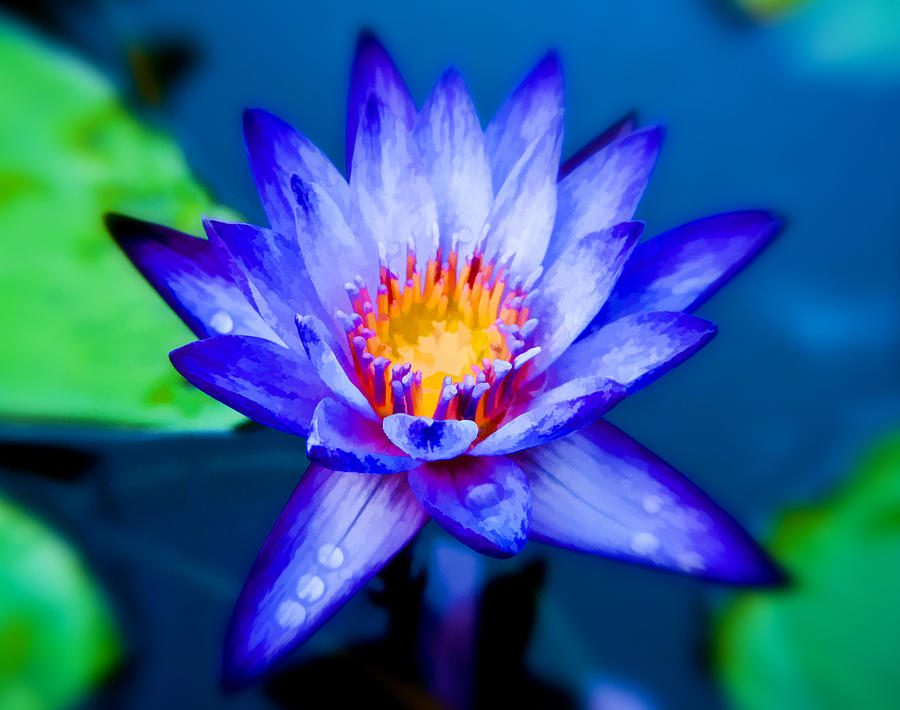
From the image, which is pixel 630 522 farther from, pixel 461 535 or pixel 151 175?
pixel 151 175

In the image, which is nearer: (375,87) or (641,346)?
(641,346)

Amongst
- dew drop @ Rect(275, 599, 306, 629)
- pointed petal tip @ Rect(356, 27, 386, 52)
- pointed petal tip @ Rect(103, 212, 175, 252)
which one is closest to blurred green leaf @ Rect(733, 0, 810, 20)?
pointed petal tip @ Rect(356, 27, 386, 52)

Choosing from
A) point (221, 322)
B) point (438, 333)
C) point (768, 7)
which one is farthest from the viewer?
point (768, 7)

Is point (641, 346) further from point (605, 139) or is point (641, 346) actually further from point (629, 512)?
point (605, 139)

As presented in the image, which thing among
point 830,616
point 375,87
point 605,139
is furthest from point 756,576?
point 375,87

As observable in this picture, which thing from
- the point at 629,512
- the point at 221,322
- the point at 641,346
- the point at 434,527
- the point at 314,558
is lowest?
the point at 434,527

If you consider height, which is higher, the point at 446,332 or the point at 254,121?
the point at 254,121

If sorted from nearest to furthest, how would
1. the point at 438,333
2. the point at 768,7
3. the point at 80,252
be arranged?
1. the point at 438,333
2. the point at 80,252
3. the point at 768,7
